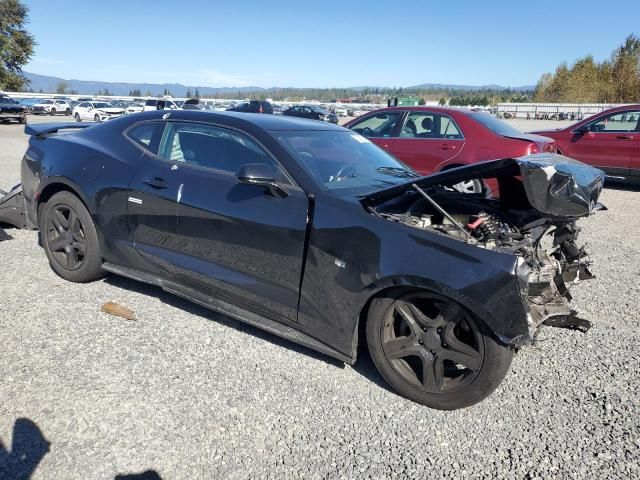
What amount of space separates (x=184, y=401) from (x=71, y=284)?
7.04 ft

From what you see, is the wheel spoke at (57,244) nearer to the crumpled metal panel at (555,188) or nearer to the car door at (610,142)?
the crumpled metal panel at (555,188)

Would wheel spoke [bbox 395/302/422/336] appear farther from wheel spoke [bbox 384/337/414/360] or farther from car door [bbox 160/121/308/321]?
car door [bbox 160/121/308/321]

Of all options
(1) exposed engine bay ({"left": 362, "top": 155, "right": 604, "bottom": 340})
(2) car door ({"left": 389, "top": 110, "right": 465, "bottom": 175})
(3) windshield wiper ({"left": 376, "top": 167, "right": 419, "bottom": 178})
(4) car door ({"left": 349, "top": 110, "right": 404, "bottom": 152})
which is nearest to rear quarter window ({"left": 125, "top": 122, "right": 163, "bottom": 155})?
(3) windshield wiper ({"left": 376, "top": 167, "right": 419, "bottom": 178})

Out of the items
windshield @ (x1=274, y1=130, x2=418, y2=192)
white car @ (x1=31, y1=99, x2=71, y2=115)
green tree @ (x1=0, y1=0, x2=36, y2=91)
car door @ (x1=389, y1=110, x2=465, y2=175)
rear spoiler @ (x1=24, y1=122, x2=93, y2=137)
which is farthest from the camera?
green tree @ (x1=0, y1=0, x2=36, y2=91)

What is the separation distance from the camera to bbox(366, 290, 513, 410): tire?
Result: 258cm

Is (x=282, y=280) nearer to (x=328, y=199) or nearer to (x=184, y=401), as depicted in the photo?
(x=328, y=199)

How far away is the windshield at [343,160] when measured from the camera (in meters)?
3.27

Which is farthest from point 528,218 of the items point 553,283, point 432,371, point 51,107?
point 51,107

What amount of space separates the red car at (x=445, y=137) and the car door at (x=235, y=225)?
4235mm

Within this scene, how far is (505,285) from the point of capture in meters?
2.37

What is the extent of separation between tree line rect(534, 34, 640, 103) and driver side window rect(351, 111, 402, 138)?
60.2 metres

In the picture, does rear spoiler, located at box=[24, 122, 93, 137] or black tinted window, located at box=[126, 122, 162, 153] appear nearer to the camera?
black tinted window, located at box=[126, 122, 162, 153]

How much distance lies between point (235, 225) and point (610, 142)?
31.3ft

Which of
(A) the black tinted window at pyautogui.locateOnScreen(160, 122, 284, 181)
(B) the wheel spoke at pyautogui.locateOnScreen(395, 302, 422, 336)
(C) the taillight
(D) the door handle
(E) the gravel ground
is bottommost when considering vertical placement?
(E) the gravel ground
